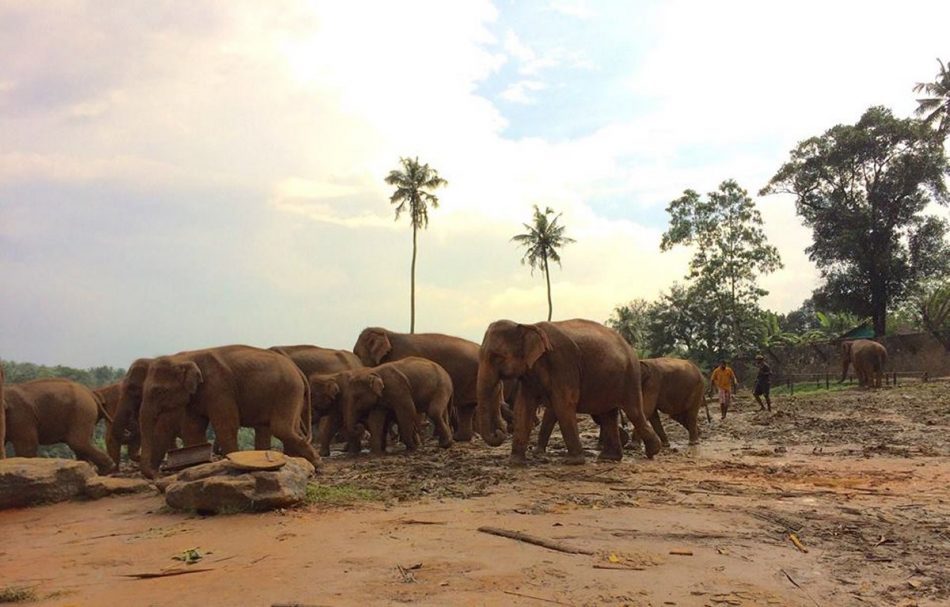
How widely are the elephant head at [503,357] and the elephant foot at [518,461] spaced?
13.5 inches

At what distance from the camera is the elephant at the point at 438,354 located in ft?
61.1

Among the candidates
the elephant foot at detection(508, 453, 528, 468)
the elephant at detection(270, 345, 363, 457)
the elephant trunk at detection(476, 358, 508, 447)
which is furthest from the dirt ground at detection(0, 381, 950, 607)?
the elephant at detection(270, 345, 363, 457)

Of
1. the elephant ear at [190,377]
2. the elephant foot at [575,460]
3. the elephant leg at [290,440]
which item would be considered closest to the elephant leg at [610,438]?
the elephant foot at [575,460]

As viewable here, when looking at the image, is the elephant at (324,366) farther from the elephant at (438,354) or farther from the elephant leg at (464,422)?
the elephant leg at (464,422)

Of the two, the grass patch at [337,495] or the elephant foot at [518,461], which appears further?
the elephant foot at [518,461]

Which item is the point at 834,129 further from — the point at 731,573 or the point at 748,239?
the point at 731,573

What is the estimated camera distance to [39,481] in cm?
888

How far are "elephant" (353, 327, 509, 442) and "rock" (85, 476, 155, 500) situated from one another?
30.9ft

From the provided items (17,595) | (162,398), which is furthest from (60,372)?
(17,595)

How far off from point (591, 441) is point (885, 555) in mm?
11382

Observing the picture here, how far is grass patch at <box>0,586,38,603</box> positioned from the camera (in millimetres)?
4699

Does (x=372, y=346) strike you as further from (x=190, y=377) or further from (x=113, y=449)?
(x=190, y=377)

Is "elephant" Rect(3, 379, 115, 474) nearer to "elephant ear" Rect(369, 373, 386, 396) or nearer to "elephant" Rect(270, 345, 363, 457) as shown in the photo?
"elephant" Rect(270, 345, 363, 457)

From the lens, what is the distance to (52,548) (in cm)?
651
